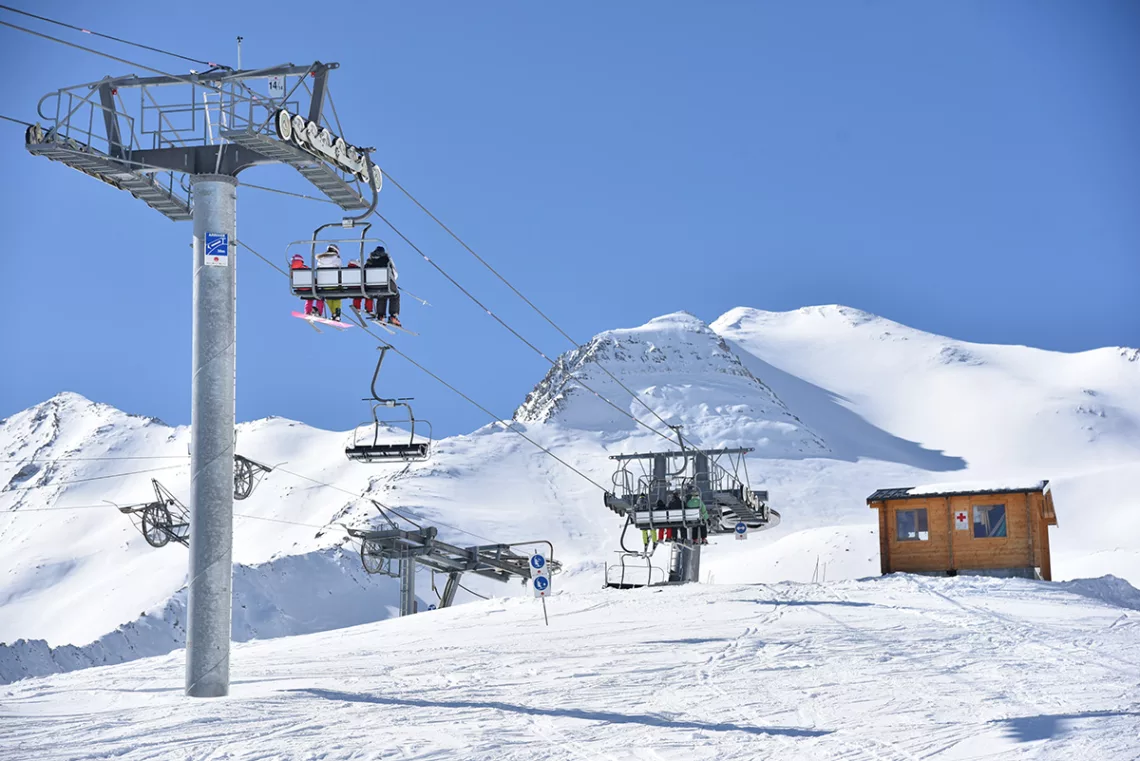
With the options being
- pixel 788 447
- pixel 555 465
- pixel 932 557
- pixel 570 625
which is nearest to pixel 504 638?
pixel 570 625

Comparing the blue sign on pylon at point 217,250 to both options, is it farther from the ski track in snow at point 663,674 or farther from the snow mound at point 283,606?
the snow mound at point 283,606

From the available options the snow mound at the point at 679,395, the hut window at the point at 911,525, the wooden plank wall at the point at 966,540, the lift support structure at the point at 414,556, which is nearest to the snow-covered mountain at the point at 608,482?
the snow mound at the point at 679,395

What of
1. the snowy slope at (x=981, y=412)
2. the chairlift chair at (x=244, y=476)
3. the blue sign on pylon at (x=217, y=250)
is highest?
the snowy slope at (x=981, y=412)

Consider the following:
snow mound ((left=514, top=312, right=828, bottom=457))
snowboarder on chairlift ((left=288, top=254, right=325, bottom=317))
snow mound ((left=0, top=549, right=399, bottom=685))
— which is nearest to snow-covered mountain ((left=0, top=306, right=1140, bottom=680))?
snow mound ((left=0, top=549, right=399, bottom=685))

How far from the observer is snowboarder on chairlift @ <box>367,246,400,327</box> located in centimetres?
1728

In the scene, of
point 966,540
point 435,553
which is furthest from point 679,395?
point 966,540

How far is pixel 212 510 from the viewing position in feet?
51.6

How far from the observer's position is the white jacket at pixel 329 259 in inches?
680

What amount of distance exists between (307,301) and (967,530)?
70.1ft

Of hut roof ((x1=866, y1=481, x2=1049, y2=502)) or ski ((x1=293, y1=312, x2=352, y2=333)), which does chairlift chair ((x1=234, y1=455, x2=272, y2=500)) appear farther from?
ski ((x1=293, y1=312, x2=352, y2=333))

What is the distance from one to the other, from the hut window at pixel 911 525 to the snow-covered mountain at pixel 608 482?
17417mm

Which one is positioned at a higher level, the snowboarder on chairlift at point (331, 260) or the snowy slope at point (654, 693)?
the snowboarder on chairlift at point (331, 260)

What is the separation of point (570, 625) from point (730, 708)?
9.35m

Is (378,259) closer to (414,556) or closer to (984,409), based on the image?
(414,556)
